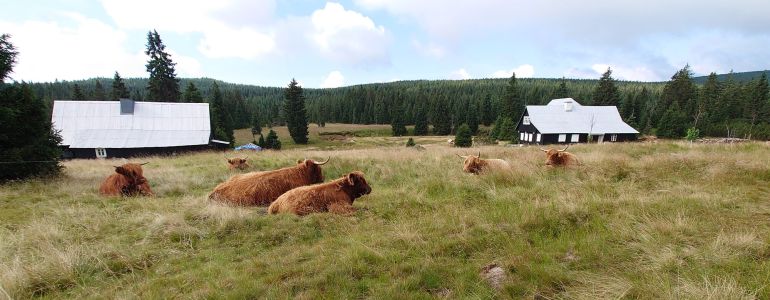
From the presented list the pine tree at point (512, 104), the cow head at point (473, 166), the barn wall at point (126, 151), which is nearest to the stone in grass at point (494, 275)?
the cow head at point (473, 166)

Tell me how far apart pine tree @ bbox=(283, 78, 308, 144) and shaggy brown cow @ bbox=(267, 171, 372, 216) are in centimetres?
6258

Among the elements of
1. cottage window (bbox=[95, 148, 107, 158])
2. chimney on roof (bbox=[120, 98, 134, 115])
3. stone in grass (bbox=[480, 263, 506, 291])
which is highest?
chimney on roof (bbox=[120, 98, 134, 115])

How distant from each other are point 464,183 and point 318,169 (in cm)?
382

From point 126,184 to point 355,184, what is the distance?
670 cm

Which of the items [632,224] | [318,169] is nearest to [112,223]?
[318,169]

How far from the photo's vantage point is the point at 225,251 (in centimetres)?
457

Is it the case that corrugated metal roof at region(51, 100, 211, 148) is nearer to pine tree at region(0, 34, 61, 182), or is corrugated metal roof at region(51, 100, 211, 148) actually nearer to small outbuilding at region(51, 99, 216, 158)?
small outbuilding at region(51, 99, 216, 158)

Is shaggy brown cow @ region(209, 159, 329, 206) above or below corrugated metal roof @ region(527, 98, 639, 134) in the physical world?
below

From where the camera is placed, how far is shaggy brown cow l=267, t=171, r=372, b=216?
6355 mm

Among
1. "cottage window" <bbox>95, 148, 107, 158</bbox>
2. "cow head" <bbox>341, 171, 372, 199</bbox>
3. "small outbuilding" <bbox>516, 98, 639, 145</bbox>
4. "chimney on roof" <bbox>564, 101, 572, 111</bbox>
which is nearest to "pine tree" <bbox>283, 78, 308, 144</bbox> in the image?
"cottage window" <bbox>95, 148, 107, 158</bbox>

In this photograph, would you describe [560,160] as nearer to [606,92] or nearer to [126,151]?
[126,151]

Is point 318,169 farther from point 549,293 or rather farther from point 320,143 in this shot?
point 320,143

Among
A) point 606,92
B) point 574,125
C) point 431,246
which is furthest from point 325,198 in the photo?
point 606,92

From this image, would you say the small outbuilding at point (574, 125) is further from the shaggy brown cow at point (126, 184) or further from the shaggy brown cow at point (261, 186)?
the shaggy brown cow at point (126, 184)
